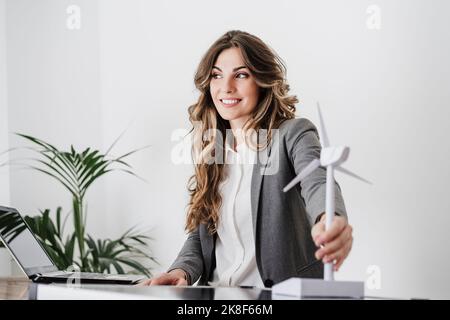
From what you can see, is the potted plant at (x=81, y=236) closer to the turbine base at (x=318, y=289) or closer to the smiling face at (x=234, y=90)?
the smiling face at (x=234, y=90)

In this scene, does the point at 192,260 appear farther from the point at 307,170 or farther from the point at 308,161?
the point at 307,170

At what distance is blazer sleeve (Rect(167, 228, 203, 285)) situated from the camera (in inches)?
71.5

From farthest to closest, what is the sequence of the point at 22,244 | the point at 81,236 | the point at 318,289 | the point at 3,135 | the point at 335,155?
the point at 3,135 < the point at 81,236 < the point at 22,244 < the point at 335,155 < the point at 318,289

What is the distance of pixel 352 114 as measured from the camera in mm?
3264

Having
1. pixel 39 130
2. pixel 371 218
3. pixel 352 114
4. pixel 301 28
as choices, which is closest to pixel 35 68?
pixel 39 130

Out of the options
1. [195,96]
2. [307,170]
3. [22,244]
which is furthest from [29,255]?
[195,96]

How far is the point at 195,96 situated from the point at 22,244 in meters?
2.19

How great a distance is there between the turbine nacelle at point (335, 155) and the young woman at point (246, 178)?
383 millimetres

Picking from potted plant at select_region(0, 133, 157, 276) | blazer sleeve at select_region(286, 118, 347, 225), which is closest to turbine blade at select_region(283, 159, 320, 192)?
blazer sleeve at select_region(286, 118, 347, 225)

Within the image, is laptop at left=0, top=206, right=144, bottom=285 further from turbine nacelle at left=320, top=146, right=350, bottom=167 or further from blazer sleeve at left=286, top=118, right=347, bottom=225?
turbine nacelle at left=320, top=146, right=350, bottom=167

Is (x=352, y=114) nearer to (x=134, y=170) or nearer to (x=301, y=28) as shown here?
(x=301, y=28)

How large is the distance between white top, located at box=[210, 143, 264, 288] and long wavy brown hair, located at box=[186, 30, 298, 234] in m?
0.03

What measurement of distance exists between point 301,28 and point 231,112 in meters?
1.60

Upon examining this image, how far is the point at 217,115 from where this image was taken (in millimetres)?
2084
